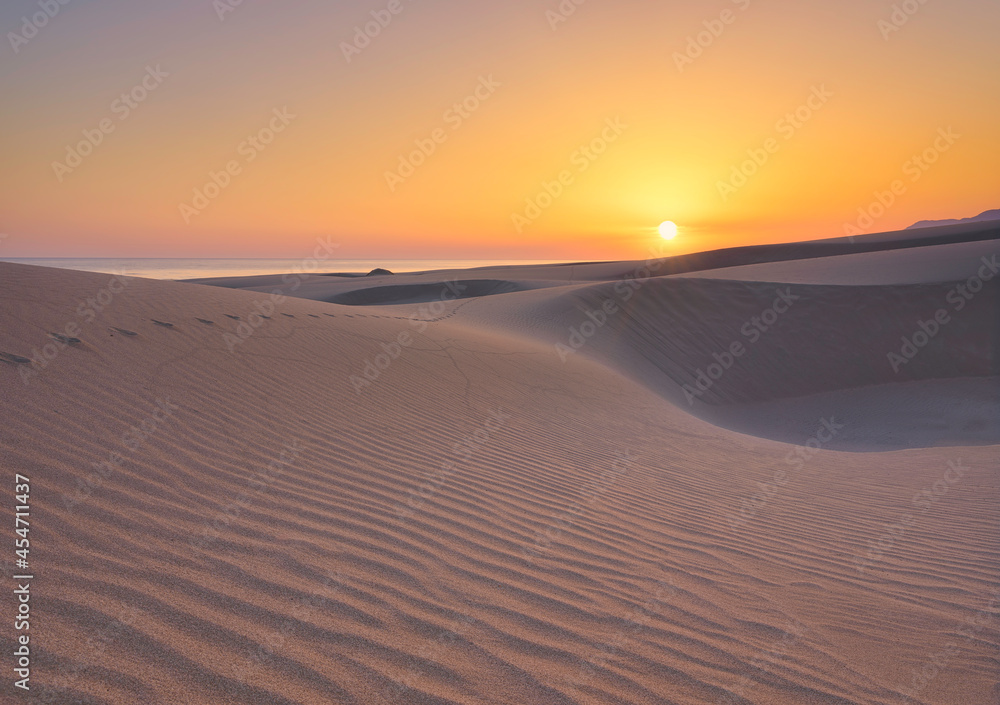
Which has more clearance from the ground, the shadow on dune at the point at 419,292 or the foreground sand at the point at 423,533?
the shadow on dune at the point at 419,292

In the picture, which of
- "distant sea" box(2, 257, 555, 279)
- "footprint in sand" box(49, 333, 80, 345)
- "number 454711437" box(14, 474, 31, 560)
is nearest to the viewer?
"number 454711437" box(14, 474, 31, 560)

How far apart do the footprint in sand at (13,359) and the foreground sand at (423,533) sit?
0.06 meters

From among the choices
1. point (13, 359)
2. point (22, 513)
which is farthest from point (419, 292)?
point (22, 513)

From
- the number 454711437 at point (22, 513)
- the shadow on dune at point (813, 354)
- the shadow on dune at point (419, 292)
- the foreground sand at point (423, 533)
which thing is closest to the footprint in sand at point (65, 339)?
the foreground sand at point (423, 533)

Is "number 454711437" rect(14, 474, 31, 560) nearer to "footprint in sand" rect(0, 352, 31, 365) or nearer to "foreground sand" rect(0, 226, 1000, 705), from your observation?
"foreground sand" rect(0, 226, 1000, 705)

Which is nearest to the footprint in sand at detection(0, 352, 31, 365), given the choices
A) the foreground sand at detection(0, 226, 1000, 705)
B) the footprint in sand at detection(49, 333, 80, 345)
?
the foreground sand at detection(0, 226, 1000, 705)

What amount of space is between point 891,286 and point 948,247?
387 inches

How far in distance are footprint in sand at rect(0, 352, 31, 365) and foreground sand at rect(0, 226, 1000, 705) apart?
55 mm

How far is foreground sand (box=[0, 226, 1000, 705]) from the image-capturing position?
2.36 metres

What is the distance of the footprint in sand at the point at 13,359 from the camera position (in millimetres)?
4191

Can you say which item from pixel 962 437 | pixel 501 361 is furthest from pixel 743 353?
pixel 501 361

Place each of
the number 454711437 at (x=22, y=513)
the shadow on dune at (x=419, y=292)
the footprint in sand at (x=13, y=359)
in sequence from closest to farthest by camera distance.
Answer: the number 454711437 at (x=22, y=513) < the footprint in sand at (x=13, y=359) < the shadow on dune at (x=419, y=292)

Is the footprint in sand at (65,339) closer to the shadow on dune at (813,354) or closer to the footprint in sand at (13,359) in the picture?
the footprint in sand at (13,359)

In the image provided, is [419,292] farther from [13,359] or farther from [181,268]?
[181,268]
